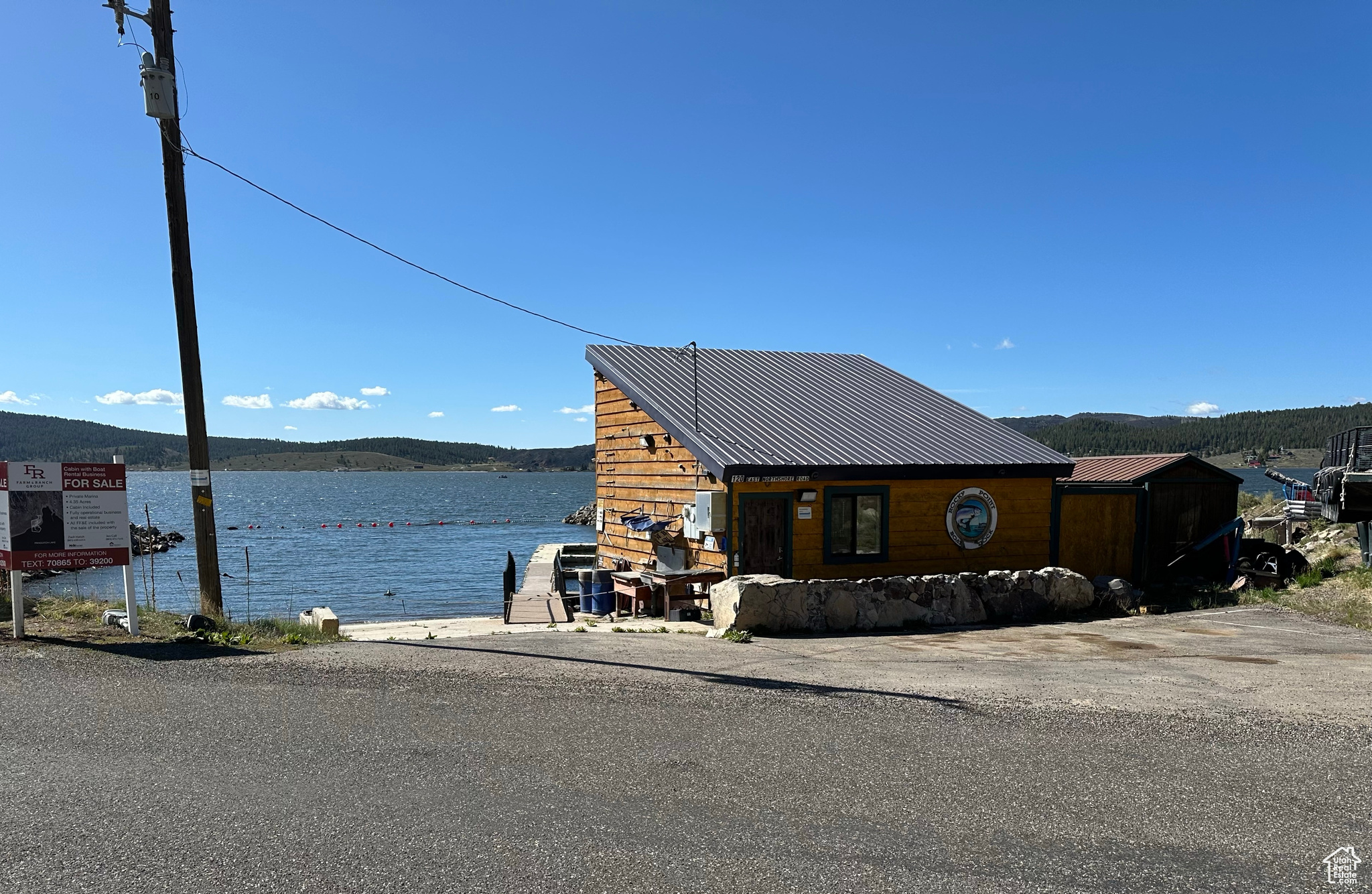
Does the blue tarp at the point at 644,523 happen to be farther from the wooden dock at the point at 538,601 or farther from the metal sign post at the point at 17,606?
the metal sign post at the point at 17,606

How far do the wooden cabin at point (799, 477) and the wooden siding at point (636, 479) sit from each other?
38 mm

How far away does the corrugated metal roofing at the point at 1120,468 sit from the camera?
1834cm

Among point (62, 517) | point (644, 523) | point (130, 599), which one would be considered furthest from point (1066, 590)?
point (62, 517)

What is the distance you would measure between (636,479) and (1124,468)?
10977mm

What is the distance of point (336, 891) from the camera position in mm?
4074

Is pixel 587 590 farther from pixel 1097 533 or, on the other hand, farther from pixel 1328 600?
pixel 1328 600

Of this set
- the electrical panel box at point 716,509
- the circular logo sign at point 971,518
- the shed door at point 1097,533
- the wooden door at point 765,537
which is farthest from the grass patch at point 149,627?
the shed door at point 1097,533

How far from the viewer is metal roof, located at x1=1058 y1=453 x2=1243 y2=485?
18297mm

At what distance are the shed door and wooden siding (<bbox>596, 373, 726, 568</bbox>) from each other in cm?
783

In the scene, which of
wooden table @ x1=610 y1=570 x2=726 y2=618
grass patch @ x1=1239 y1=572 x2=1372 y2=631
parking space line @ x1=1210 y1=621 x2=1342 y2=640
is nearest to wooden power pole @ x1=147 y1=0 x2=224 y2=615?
wooden table @ x1=610 y1=570 x2=726 y2=618

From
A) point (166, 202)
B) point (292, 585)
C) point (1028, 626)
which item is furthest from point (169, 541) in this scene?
point (1028, 626)

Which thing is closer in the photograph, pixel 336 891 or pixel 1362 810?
pixel 336 891

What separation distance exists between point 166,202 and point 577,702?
8729 mm

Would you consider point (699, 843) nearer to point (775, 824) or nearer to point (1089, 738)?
point (775, 824)
